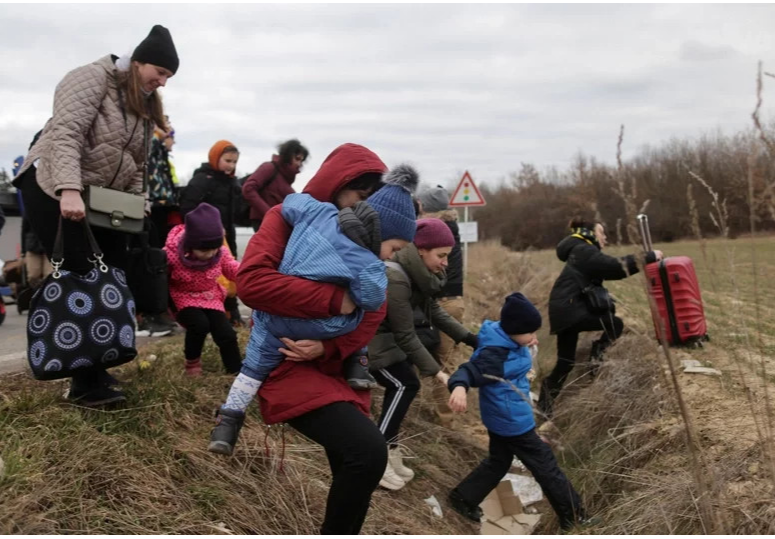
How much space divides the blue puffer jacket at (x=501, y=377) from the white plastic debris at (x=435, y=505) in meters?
0.61

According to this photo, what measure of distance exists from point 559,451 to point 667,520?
245 cm

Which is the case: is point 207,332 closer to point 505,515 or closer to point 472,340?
point 472,340

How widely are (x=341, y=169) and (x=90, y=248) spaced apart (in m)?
1.39

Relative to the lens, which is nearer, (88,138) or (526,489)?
(88,138)

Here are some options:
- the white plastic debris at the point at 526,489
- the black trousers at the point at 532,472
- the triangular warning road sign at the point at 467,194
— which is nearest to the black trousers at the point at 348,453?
the black trousers at the point at 532,472

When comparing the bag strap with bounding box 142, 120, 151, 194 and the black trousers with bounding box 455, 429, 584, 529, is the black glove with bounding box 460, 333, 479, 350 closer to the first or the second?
the black trousers with bounding box 455, 429, 584, 529

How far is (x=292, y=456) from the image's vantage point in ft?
13.1

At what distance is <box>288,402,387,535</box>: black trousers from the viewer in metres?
2.46

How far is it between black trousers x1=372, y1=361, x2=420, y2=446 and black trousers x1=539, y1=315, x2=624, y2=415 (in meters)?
2.18

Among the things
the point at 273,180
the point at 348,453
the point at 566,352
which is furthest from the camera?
the point at 273,180

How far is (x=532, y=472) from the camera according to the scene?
416cm

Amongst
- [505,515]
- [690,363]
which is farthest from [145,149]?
[690,363]

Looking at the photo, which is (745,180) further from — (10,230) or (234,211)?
(10,230)

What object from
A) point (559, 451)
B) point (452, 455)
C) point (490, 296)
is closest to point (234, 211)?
point (452, 455)
